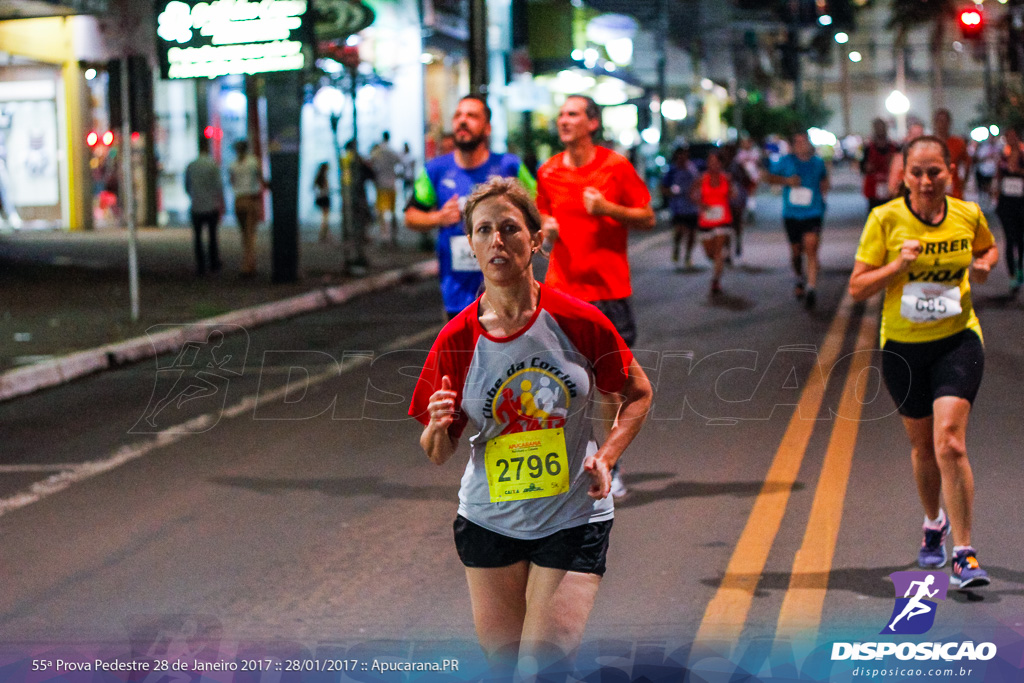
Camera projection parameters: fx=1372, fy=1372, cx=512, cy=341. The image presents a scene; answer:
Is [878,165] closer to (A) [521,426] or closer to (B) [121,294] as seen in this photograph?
(B) [121,294]

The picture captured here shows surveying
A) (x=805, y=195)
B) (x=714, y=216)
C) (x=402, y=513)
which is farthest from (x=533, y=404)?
(x=714, y=216)

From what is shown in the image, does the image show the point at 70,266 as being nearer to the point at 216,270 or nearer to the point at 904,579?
the point at 216,270

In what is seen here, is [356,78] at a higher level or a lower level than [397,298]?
higher

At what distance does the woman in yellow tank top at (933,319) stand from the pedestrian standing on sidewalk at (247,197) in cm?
1570

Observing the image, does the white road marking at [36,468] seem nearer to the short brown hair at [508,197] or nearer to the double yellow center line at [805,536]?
the double yellow center line at [805,536]

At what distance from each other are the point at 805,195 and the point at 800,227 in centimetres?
45

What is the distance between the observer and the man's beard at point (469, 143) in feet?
25.4

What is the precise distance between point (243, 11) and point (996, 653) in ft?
47.2

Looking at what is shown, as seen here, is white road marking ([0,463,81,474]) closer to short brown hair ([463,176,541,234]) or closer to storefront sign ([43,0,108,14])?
short brown hair ([463,176,541,234])

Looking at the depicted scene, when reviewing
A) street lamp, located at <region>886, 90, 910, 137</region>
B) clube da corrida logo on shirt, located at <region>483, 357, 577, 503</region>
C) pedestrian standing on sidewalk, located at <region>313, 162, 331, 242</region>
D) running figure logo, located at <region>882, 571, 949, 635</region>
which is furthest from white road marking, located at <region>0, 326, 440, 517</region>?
street lamp, located at <region>886, 90, 910, 137</region>

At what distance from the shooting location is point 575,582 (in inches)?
145

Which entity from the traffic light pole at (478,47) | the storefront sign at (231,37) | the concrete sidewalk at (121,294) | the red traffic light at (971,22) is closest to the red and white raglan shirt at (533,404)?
the concrete sidewalk at (121,294)

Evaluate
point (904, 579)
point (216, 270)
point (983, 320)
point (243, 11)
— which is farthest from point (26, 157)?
point (904, 579)

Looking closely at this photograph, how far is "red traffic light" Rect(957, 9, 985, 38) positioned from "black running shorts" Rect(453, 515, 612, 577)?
2291 cm
